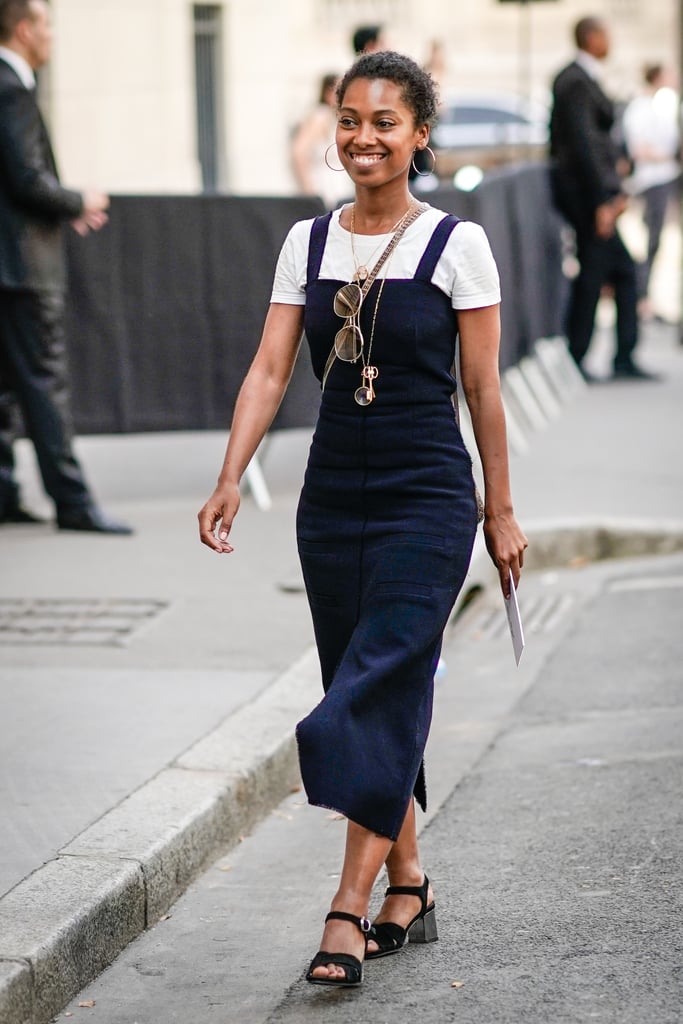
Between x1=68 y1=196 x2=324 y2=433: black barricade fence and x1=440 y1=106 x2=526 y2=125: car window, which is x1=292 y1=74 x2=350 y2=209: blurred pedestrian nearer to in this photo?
x1=68 y1=196 x2=324 y2=433: black barricade fence

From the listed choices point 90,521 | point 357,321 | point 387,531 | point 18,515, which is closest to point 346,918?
point 387,531

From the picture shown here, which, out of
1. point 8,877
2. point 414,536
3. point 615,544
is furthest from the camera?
point 615,544

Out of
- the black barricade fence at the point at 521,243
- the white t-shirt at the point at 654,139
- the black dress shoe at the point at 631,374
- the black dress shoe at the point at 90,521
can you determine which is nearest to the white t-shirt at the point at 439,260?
the black dress shoe at the point at 90,521

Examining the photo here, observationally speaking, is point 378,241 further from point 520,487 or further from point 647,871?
point 520,487

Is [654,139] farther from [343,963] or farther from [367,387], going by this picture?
[343,963]

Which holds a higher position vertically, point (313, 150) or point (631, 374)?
point (313, 150)

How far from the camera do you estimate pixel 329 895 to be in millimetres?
4699

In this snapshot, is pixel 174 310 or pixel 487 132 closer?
pixel 174 310

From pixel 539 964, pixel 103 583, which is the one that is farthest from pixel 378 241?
pixel 103 583

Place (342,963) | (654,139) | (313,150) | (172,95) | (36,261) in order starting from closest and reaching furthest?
1. (342,963)
2. (36,261)
3. (313,150)
4. (172,95)
5. (654,139)

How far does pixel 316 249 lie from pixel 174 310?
5058mm

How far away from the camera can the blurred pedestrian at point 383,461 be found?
12.9ft

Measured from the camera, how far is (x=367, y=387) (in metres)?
3.94

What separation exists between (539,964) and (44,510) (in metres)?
5.53
